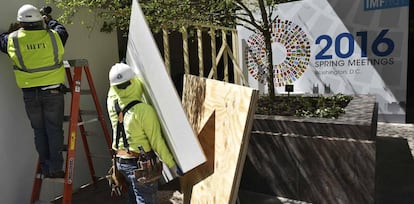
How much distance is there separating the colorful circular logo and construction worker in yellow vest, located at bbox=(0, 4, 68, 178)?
513cm

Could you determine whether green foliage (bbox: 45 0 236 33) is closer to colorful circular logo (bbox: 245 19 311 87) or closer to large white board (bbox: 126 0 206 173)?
large white board (bbox: 126 0 206 173)

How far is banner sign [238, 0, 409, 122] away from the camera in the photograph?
651 centimetres

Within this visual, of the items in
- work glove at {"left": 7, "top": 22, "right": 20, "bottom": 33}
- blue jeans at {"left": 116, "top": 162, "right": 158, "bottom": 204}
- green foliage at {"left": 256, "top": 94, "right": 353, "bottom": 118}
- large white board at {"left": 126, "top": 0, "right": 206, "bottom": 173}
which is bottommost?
blue jeans at {"left": 116, "top": 162, "right": 158, "bottom": 204}

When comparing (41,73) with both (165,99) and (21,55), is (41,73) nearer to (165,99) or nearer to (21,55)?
(21,55)

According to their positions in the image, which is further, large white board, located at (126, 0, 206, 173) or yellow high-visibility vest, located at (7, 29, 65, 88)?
yellow high-visibility vest, located at (7, 29, 65, 88)

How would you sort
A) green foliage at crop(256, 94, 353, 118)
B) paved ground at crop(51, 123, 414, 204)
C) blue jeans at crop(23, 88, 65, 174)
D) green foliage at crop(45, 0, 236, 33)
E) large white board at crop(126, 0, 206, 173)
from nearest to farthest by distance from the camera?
large white board at crop(126, 0, 206, 173)
blue jeans at crop(23, 88, 65, 174)
paved ground at crop(51, 123, 414, 204)
green foliage at crop(45, 0, 236, 33)
green foliage at crop(256, 94, 353, 118)

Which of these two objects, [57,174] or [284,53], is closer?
[57,174]

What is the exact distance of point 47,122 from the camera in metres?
3.14

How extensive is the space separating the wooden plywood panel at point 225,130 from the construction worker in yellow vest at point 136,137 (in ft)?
0.98

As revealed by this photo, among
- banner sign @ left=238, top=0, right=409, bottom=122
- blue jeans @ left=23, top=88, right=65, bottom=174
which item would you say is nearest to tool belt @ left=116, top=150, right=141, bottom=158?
blue jeans @ left=23, top=88, right=65, bottom=174

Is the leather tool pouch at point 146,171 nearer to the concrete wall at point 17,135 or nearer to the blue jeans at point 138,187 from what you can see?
the blue jeans at point 138,187

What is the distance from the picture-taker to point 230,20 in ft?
17.0

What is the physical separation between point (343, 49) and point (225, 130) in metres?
5.57

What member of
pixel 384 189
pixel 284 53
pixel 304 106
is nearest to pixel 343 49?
pixel 284 53
